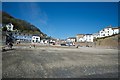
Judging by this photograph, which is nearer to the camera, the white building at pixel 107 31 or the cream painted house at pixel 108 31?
the cream painted house at pixel 108 31

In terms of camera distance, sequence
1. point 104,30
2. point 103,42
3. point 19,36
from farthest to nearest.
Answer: point 104,30 < point 19,36 < point 103,42

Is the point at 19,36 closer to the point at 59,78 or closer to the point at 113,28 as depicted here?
the point at 113,28

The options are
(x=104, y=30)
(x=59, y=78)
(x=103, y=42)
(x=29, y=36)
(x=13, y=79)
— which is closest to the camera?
(x=13, y=79)

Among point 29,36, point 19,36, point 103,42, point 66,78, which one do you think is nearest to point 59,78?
point 66,78

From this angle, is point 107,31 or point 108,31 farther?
point 107,31

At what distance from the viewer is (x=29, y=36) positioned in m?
114

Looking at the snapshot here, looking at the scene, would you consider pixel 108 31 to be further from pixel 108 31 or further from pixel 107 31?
pixel 107 31

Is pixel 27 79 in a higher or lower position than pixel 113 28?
lower

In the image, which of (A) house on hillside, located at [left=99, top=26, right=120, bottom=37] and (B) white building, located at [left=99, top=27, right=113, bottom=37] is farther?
(B) white building, located at [left=99, top=27, right=113, bottom=37]

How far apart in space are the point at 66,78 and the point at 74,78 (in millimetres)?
495

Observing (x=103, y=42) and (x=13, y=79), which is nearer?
(x=13, y=79)

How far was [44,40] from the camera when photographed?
129m

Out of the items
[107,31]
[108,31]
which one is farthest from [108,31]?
[107,31]

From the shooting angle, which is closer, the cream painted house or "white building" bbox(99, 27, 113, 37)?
the cream painted house
